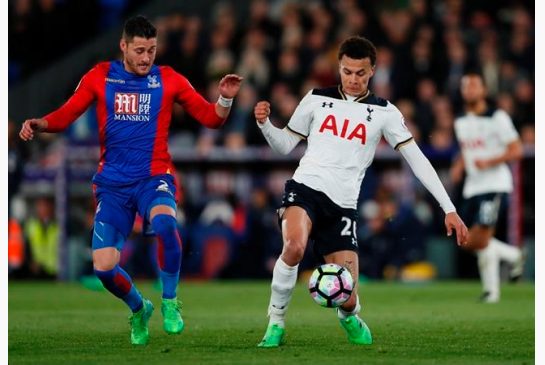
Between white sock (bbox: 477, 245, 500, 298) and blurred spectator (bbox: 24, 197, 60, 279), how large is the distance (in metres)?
7.79

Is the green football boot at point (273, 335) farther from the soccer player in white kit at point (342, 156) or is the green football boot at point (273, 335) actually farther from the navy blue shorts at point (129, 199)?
the navy blue shorts at point (129, 199)

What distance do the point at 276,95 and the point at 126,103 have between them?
37.8 feet

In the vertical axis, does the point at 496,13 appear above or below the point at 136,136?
above

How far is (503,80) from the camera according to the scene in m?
21.7

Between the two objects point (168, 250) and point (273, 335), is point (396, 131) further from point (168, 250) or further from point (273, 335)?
point (168, 250)

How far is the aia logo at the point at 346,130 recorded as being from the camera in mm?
9727

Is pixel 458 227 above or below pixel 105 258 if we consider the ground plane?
above

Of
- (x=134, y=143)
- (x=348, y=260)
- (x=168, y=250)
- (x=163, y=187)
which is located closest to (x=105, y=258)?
(x=168, y=250)

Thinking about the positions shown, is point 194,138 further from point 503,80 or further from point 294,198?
point 294,198

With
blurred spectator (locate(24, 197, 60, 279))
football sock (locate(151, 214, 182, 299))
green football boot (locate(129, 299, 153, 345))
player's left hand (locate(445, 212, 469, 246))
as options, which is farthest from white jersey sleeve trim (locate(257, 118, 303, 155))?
blurred spectator (locate(24, 197, 60, 279))

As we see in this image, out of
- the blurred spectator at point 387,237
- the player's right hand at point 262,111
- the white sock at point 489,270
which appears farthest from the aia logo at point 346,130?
the blurred spectator at point 387,237

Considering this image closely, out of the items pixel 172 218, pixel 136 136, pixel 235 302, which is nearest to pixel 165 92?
pixel 136 136

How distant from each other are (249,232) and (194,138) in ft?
6.66

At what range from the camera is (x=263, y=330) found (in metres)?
11.1
